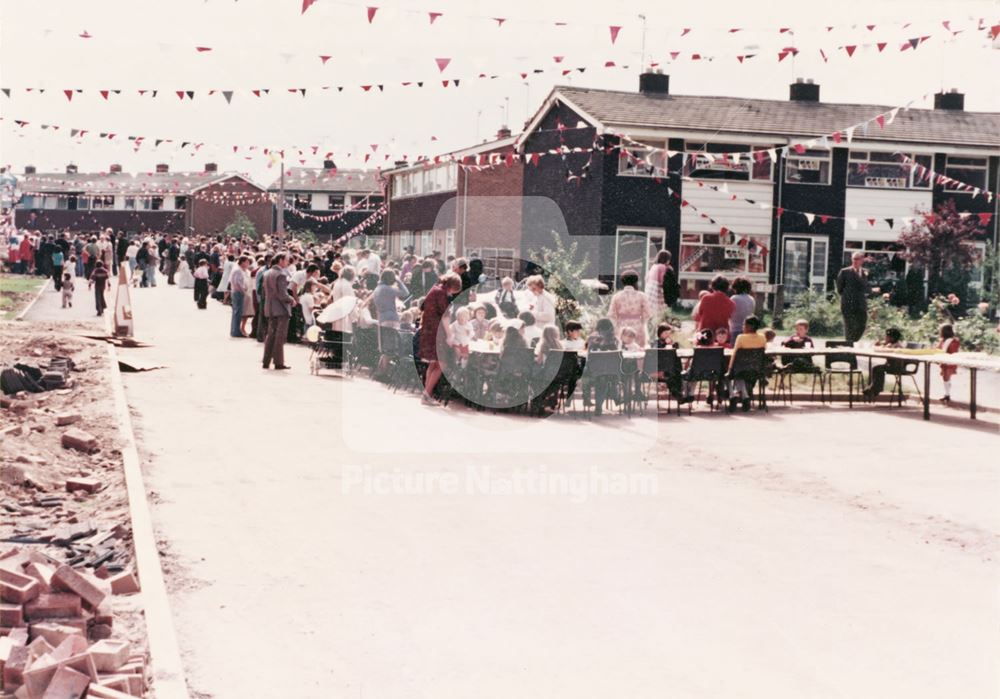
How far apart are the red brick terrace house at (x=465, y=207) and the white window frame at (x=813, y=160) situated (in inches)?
315

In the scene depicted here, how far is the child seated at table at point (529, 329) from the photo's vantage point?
49.3 ft

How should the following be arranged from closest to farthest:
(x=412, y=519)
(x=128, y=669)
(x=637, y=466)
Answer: (x=128, y=669)
(x=412, y=519)
(x=637, y=466)

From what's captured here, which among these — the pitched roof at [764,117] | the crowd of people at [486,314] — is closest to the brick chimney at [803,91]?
the pitched roof at [764,117]

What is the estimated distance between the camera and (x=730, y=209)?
3491 cm

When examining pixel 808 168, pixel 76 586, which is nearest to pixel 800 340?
pixel 76 586

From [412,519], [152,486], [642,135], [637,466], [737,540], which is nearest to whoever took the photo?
[737,540]

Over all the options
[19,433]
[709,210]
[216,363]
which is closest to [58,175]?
[709,210]

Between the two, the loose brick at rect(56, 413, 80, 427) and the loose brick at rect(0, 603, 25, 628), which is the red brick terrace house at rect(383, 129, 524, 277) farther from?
the loose brick at rect(0, 603, 25, 628)

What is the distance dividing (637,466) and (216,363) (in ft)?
30.8

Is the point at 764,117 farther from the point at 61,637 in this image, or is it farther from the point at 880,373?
the point at 61,637

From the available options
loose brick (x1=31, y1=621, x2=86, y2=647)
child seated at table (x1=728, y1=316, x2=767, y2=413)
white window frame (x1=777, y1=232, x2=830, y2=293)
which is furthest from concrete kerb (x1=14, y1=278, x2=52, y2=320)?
loose brick (x1=31, y1=621, x2=86, y2=647)

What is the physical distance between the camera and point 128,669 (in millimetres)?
5207

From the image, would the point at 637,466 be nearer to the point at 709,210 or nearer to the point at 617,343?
the point at 617,343

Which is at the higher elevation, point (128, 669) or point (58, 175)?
point (58, 175)
